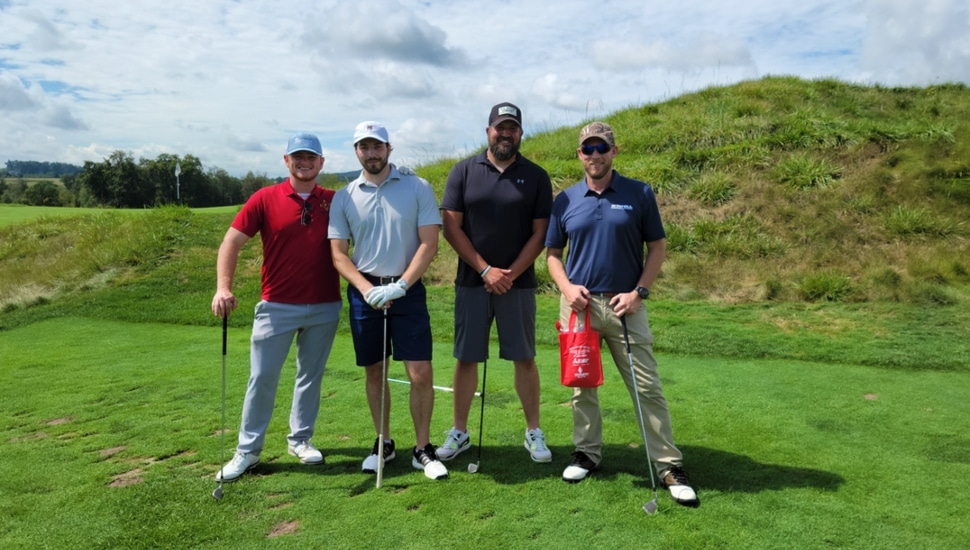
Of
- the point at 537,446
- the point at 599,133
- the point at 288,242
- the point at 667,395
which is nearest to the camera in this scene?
the point at 599,133

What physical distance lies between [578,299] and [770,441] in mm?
1839

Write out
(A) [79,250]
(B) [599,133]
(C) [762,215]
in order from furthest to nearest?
(A) [79,250], (C) [762,215], (B) [599,133]

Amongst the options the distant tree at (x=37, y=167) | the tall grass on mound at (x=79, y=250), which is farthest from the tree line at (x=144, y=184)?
the distant tree at (x=37, y=167)

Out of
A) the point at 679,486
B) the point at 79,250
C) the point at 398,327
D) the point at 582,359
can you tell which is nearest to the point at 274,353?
the point at 398,327

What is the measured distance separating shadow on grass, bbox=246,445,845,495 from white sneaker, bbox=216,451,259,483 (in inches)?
2.7

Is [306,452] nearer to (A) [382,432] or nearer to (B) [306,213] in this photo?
(A) [382,432]

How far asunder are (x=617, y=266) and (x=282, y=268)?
2053 mm

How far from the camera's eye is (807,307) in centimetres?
916

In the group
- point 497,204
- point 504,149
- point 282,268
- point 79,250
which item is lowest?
point 79,250

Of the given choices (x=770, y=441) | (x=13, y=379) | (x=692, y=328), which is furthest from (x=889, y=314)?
(x=13, y=379)

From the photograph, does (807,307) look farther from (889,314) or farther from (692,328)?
(692,328)

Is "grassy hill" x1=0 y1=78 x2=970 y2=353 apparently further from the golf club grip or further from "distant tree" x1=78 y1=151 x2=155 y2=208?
"distant tree" x1=78 y1=151 x2=155 y2=208

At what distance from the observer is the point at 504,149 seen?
394 centimetres

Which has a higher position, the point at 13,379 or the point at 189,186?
the point at 189,186
